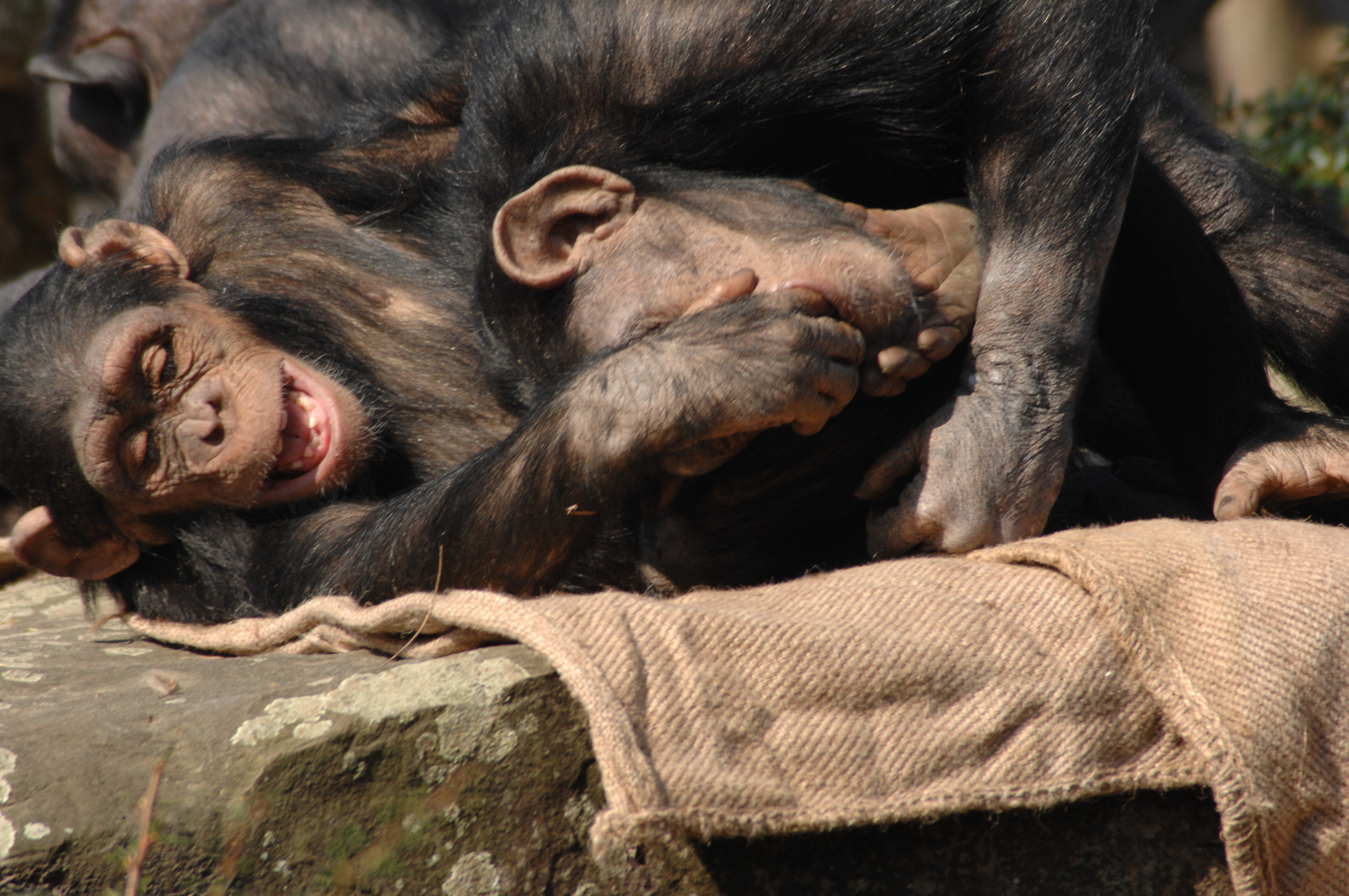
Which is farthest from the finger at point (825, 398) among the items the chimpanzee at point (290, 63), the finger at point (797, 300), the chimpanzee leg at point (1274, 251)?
the chimpanzee at point (290, 63)

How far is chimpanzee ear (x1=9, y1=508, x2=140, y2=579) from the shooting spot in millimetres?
2529

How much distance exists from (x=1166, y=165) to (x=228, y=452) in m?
2.14

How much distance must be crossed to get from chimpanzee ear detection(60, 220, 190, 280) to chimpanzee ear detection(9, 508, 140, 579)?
0.60m

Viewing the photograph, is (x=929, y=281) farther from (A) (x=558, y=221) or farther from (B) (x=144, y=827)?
(B) (x=144, y=827)

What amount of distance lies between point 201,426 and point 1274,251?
233 cm

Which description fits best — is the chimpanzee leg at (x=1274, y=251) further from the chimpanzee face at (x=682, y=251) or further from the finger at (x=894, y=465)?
the finger at (x=894, y=465)

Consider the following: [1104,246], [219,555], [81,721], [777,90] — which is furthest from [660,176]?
[81,721]

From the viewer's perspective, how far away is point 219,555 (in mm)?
2475

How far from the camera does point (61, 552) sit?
8.36 feet

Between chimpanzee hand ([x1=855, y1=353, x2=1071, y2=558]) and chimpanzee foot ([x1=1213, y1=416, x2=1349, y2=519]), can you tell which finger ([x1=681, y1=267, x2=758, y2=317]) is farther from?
chimpanzee foot ([x1=1213, y1=416, x2=1349, y2=519])

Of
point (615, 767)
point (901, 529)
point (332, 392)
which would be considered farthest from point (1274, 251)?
point (332, 392)

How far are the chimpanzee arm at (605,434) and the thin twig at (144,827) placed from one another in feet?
1.96

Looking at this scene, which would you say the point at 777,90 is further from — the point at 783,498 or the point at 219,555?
the point at 219,555

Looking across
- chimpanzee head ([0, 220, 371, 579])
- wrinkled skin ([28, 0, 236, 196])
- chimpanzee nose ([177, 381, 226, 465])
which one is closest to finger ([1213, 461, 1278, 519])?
chimpanzee head ([0, 220, 371, 579])
